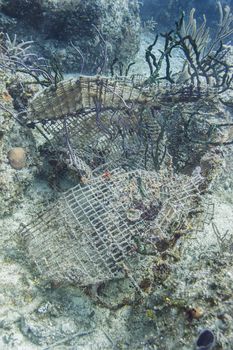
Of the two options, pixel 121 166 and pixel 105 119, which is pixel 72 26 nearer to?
pixel 105 119

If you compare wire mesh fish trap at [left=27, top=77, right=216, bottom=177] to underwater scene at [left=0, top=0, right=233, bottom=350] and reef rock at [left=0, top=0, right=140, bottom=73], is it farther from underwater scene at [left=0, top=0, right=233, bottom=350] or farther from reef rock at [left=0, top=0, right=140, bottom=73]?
reef rock at [left=0, top=0, right=140, bottom=73]

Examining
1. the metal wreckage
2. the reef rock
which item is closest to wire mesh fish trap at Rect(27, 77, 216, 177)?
the metal wreckage

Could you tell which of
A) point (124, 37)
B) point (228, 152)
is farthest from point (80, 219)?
point (124, 37)

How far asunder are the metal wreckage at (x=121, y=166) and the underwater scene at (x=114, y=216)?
0.01m

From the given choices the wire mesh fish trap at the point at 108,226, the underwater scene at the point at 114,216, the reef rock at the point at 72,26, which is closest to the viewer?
the underwater scene at the point at 114,216

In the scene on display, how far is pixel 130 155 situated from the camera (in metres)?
4.68

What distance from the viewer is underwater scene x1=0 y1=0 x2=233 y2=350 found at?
10.3 feet

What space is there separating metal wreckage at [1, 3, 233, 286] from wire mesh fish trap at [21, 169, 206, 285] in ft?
0.04

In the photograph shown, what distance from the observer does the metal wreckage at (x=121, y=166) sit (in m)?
3.50

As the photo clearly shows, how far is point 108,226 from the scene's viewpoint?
353 cm

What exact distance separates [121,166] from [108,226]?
120 centimetres

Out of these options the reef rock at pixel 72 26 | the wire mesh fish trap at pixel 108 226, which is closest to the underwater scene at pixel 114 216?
the wire mesh fish trap at pixel 108 226

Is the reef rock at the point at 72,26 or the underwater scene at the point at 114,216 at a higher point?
the reef rock at the point at 72,26

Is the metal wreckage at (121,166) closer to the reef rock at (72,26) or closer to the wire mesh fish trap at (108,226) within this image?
the wire mesh fish trap at (108,226)
